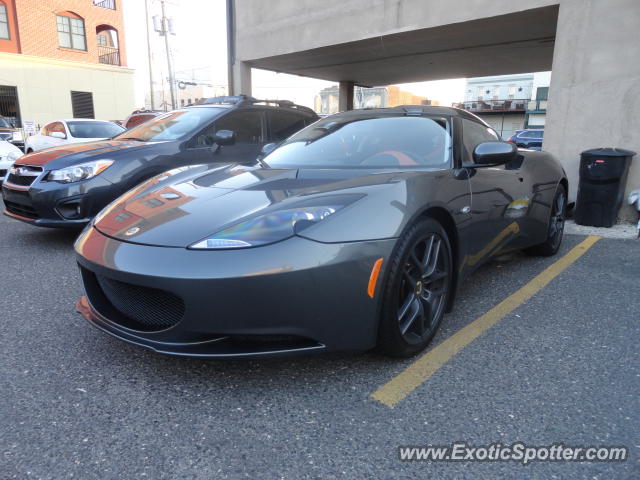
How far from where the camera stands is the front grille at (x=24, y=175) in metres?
4.43

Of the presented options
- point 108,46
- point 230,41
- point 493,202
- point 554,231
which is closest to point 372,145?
point 493,202

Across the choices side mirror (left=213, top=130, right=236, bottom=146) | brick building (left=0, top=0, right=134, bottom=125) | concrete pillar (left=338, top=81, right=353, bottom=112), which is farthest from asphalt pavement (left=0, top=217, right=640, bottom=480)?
brick building (left=0, top=0, right=134, bottom=125)

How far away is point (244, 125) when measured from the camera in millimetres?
5438

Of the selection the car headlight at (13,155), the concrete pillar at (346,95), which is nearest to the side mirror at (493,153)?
the car headlight at (13,155)

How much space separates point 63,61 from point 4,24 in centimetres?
268

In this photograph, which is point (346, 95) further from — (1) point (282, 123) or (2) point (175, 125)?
(2) point (175, 125)

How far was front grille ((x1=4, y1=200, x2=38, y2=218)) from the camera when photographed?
4.34 m

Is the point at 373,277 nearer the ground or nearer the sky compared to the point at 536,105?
nearer the ground

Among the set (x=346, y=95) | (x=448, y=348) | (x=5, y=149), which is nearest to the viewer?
(x=448, y=348)

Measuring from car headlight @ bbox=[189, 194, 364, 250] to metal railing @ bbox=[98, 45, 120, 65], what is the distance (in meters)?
28.0

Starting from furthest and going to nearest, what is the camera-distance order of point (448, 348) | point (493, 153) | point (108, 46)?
1. point (108, 46)
2. point (493, 153)
3. point (448, 348)

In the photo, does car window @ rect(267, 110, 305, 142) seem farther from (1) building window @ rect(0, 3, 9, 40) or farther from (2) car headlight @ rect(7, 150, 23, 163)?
(1) building window @ rect(0, 3, 9, 40)

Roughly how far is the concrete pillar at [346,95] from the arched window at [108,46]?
56.1 feet

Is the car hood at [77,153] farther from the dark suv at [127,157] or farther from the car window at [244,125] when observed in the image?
the car window at [244,125]
